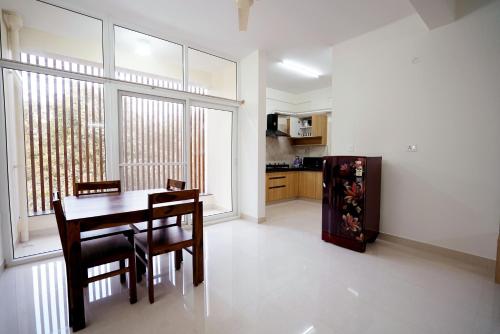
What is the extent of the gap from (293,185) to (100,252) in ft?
15.7

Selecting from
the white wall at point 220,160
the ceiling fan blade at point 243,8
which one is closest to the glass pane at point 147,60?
the white wall at point 220,160

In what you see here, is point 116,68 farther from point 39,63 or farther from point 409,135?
point 409,135

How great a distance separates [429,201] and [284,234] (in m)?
1.97

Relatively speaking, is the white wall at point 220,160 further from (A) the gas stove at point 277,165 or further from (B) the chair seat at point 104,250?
(B) the chair seat at point 104,250

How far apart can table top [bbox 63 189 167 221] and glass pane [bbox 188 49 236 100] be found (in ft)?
7.24

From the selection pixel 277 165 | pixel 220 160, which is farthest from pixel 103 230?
pixel 277 165

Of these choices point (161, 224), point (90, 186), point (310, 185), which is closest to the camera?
point (161, 224)

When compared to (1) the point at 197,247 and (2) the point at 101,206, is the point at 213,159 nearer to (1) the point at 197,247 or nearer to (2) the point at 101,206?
(1) the point at 197,247

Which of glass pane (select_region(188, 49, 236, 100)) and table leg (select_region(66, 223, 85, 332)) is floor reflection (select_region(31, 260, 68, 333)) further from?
glass pane (select_region(188, 49, 236, 100))

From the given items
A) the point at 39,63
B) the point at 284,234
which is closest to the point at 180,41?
the point at 39,63

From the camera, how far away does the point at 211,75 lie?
402 cm

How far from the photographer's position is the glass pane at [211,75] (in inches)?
147

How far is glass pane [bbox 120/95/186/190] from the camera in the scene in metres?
3.09

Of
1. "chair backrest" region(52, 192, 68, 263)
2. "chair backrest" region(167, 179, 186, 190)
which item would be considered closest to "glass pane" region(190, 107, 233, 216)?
"chair backrest" region(167, 179, 186, 190)
